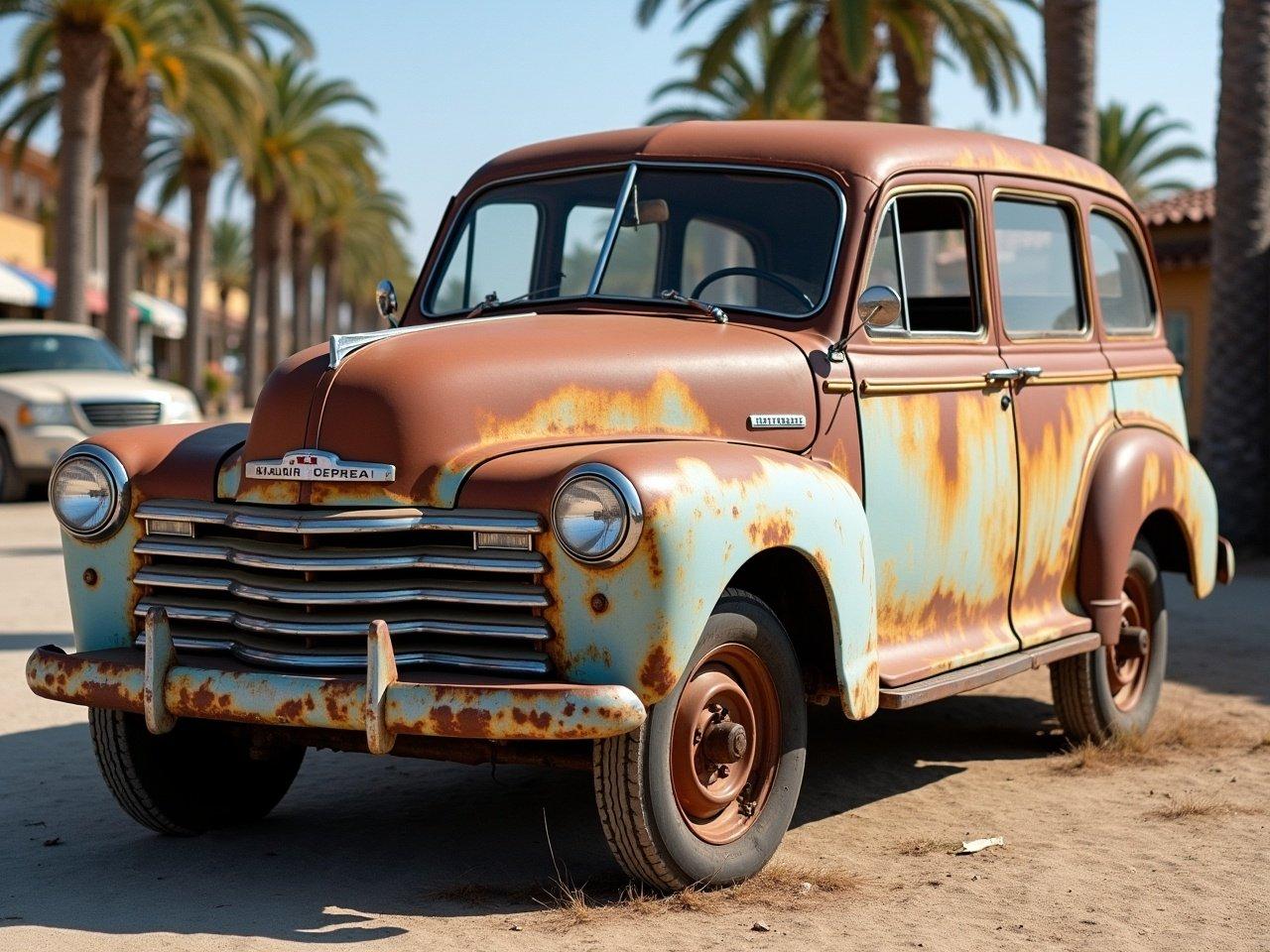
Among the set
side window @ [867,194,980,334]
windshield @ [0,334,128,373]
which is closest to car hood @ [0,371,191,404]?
windshield @ [0,334,128,373]

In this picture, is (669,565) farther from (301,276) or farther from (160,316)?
(160,316)

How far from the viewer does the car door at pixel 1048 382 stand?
6031mm

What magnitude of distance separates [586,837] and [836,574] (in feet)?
3.98

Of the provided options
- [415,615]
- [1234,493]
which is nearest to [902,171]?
[415,615]

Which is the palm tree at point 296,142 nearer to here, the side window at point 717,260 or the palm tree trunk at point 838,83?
the palm tree trunk at point 838,83

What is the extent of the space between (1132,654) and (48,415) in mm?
12943

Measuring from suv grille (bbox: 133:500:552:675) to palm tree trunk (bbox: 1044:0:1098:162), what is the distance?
10.7 meters

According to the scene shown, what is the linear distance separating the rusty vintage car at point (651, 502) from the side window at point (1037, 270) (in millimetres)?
17

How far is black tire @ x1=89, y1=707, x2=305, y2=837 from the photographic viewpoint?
503cm

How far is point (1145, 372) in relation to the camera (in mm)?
7000

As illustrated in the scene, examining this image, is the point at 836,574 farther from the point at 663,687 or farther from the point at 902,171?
the point at 902,171

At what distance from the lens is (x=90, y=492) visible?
15.9 feet

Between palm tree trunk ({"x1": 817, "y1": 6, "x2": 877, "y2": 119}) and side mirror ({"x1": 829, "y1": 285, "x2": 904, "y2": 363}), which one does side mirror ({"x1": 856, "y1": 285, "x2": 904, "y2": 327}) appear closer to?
side mirror ({"x1": 829, "y1": 285, "x2": 904, "y2": 363})

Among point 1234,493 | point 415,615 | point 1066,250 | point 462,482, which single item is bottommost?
point 1234,493
